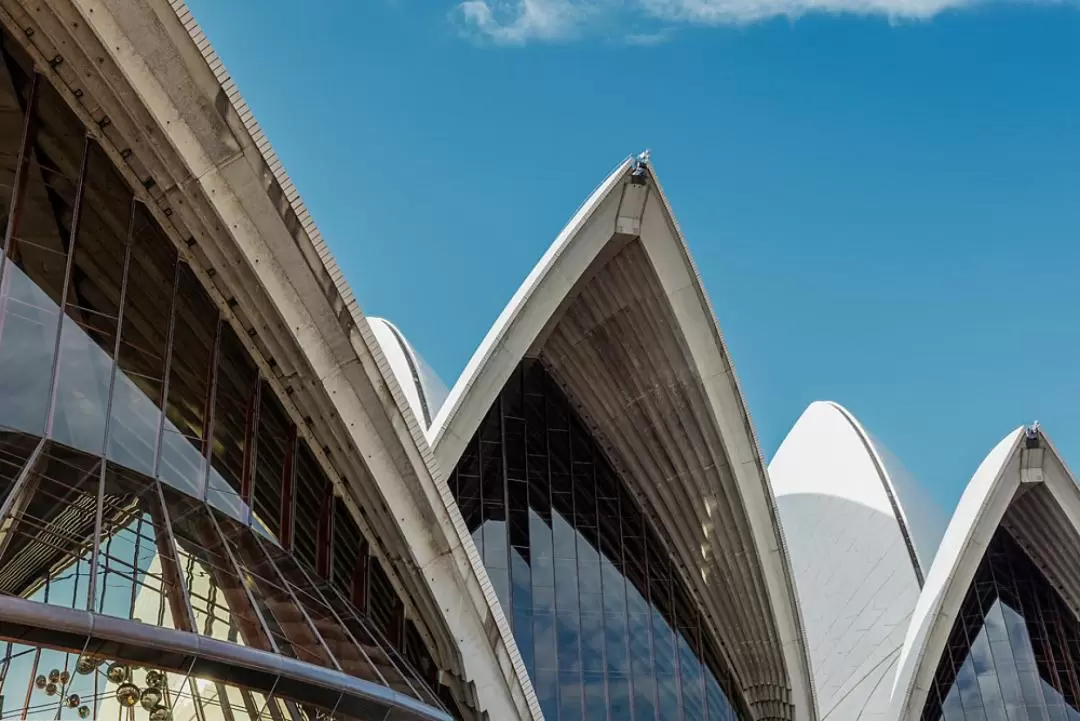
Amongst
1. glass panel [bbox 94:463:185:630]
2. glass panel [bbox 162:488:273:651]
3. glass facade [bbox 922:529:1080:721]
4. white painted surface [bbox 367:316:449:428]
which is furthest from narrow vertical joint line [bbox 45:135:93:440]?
glass facade [bbox 922:529:1080:721]

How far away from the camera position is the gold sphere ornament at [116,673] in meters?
11.6

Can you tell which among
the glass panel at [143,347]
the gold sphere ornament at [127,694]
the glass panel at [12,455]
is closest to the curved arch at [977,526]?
the glass panel at [143,347]

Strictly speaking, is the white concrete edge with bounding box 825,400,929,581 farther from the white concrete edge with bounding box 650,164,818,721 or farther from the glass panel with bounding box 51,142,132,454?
the glass panel with bounding box 51,142,132,454

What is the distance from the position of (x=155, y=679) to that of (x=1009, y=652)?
22284 millimetres

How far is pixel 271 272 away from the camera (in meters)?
15.6

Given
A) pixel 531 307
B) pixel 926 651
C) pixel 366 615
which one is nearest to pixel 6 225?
pixel 366 615

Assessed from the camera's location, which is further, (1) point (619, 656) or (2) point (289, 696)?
(1) point (619, 656)

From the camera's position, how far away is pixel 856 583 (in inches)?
1209

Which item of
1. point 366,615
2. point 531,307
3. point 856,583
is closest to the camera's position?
point 366,615

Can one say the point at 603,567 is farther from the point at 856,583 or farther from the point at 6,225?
the point at 6,225

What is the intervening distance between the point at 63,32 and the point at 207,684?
7.73m

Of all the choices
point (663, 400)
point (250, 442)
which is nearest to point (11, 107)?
point (250, 442)

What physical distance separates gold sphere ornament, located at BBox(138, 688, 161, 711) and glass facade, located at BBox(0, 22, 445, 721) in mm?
216

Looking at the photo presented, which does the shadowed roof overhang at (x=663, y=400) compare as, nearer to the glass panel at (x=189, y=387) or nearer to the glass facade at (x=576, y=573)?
the glass facade at (x=576, y=573)
